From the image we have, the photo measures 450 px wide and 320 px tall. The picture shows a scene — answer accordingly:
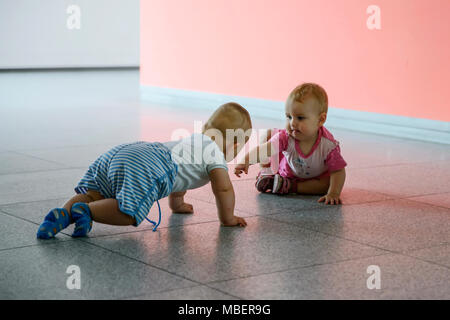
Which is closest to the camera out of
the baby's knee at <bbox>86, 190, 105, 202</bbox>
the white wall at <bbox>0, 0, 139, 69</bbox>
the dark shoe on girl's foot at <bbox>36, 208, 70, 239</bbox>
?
the dark shoe on girl's foot at <bbox>36, 208, 70, 239</bbox>

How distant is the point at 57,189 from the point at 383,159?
2159mm

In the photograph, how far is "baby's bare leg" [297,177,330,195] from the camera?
3.65m

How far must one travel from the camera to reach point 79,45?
43.7ft

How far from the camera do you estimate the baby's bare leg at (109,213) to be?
2.77 meters

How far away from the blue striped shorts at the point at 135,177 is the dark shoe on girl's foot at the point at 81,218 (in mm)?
126

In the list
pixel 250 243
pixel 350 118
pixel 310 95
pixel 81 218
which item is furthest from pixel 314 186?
pixel 350 118

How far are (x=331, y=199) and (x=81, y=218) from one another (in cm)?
125

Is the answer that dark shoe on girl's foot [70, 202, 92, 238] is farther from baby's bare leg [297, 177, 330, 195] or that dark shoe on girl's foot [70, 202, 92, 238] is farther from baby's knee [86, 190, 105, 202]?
baby's bare leg [297, 177, 330, 195]

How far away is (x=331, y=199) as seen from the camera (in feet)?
11.3

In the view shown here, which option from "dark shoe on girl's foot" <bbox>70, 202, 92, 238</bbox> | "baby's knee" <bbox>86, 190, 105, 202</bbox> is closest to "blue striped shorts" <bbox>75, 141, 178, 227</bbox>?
"baby's knee" <bbox>86, 190, 105, 202</bbox>

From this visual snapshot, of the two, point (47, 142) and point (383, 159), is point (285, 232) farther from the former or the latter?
point (47, 142)

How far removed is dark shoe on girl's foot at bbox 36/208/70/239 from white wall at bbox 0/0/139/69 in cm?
1017
